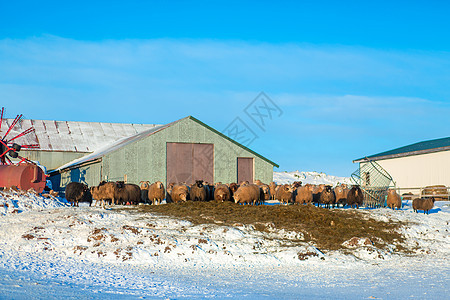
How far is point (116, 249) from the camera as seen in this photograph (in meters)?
14.4

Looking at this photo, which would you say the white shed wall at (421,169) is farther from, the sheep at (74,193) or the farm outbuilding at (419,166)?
the sheep at (74,193)

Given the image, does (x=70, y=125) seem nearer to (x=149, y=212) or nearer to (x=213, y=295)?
(x=149, y=212)

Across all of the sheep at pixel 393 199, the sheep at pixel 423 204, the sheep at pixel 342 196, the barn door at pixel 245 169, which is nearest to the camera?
the sheep at pixel 423 204

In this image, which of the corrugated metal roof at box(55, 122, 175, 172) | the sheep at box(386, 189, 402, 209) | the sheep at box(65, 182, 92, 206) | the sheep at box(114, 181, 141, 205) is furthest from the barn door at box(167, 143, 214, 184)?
the sheep at box(386, 189, 402, 209)

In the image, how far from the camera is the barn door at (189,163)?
1623 inches

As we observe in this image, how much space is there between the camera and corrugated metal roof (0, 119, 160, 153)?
4975 cm

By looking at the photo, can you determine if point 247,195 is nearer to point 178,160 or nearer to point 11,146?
point 178,160

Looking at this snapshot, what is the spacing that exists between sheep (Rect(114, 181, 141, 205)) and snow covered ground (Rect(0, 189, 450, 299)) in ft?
29.1

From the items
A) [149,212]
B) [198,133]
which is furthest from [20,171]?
[198,133]

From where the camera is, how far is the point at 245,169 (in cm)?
4356

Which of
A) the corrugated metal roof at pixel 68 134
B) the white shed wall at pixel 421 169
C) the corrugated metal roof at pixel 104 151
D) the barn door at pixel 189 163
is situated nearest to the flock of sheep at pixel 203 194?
the barn door at pixel 189 163

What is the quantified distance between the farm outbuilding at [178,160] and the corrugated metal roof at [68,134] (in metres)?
6.70

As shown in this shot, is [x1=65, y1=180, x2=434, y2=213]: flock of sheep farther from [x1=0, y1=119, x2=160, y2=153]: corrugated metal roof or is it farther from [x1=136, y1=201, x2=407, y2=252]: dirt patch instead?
[x1=0, y1=119, x2=160, y2=153]: corrugated metal roof

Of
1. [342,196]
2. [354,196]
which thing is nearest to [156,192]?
[342,196]
